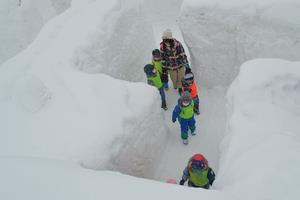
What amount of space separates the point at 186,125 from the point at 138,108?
127 centimetres

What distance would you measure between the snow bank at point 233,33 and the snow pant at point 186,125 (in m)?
1.73

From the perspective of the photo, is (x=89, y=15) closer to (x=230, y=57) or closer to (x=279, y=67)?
(x=230, y=57)

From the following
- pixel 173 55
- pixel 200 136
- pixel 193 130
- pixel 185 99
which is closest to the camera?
pixel 185 99

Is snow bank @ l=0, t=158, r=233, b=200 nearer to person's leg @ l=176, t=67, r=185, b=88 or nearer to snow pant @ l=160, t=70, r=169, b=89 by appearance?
person's leg @ l=176, t=67, r=185, b=88

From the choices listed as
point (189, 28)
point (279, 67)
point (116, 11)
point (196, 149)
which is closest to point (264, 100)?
point (279, 67)

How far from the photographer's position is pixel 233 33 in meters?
6.84

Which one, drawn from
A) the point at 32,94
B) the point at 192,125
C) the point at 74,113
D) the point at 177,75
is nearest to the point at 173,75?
the point at 177,75

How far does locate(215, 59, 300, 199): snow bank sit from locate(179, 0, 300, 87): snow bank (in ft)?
3.96

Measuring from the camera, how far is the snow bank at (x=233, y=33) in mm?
6180

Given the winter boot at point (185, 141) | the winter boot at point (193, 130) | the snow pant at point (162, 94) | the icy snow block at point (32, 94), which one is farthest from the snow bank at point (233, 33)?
the icy snow block at point (32, 94)

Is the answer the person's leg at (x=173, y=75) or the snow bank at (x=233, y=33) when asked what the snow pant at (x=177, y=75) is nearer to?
the person's leg at (x=173, y=75)

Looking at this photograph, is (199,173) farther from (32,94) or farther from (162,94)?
(32,94)

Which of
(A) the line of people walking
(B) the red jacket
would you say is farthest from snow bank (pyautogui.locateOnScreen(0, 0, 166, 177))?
(B) the red jacket

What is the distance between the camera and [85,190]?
134 inches
